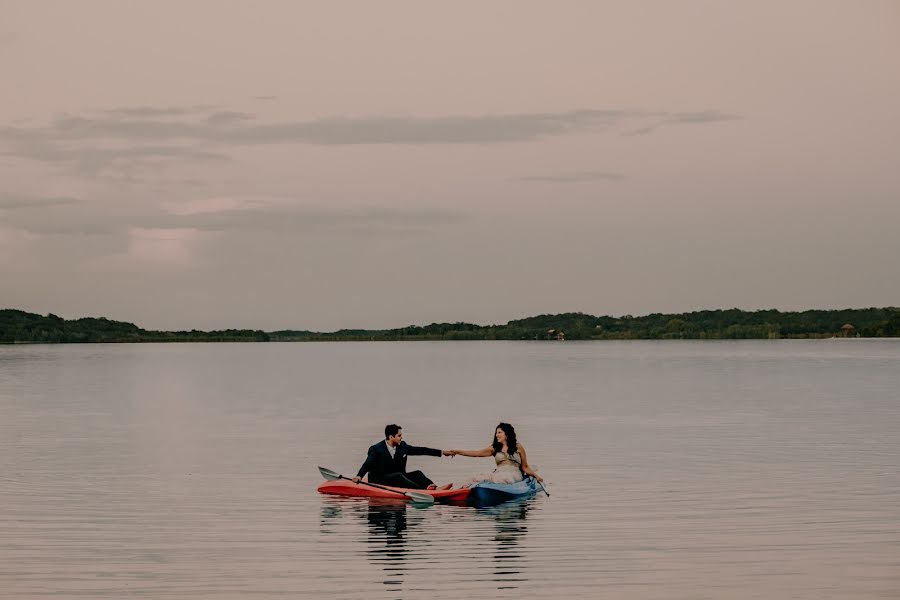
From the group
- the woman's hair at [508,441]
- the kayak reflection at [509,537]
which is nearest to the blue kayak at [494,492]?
the kayak reflection at [509,537]

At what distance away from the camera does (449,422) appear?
53281 millimetres

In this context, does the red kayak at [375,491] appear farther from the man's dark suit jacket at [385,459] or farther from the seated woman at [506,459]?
the seated woman at [506,459]

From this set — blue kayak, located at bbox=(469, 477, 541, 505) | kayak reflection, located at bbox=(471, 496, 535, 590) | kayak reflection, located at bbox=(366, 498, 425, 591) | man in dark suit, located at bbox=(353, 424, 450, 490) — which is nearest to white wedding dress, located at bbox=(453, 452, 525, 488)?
blue kayak, located at bbox=(469, 477, 541, 505)

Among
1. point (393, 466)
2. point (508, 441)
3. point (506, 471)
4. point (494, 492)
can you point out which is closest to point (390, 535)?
point (494, 492)

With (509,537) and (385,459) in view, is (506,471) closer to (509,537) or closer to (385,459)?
(385,459)

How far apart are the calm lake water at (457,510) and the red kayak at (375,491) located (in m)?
0.37

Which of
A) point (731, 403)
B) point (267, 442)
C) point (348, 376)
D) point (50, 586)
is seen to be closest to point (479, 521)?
point (50, 586)

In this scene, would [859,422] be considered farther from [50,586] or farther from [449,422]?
[50,586]

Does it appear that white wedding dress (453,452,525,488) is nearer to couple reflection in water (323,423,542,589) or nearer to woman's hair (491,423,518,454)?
couple reflection in water (323,423,542,589)

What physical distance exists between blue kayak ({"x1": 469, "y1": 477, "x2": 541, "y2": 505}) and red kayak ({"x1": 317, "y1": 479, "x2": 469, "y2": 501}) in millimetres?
220

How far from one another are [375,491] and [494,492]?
275cm

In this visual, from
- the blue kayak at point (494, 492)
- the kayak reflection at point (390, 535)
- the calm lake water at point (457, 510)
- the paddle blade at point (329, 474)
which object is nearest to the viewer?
the calm lake water at point (457, 510)

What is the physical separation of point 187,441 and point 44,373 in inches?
2979

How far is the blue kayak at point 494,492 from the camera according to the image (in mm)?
26031
